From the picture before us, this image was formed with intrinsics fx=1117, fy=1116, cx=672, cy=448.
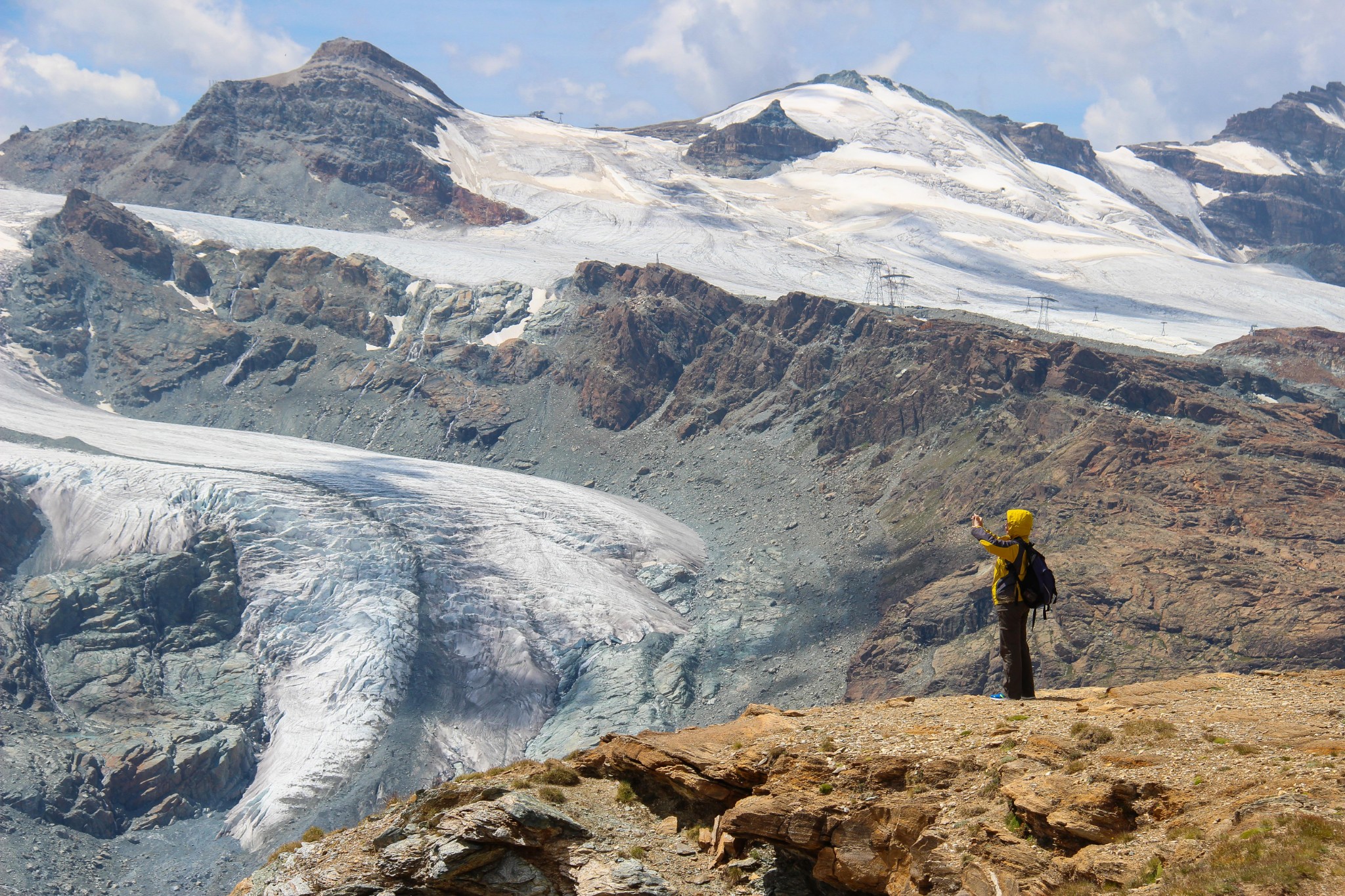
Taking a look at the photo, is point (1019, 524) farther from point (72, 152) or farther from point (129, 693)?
point (72, 152)

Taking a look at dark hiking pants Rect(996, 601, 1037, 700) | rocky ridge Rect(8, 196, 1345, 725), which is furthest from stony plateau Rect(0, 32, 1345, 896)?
dark hiking pants Rect(996, 601, 1037, 700)

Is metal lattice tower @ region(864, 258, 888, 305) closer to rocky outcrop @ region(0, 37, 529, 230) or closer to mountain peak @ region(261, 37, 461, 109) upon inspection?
rocky outcrop @ region(0, 37, 529, 230)

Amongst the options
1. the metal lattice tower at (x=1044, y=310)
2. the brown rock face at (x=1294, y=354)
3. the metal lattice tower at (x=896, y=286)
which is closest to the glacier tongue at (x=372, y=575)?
the brown rock face at (x=1294, y=354)

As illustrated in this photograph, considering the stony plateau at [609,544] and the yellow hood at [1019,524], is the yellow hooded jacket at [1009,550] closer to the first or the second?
the yellow hood at [1019,524]

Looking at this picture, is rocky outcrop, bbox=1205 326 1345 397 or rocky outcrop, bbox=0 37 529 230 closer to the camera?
rocky outcrop, bbox=1205 326 1345 397

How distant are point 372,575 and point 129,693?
13.5 m

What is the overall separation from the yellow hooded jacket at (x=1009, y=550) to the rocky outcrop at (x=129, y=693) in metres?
48.4

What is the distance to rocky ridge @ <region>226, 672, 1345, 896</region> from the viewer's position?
31.8 feet

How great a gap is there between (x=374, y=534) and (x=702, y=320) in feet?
182

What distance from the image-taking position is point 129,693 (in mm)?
58188

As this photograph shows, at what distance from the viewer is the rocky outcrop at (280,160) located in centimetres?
15325

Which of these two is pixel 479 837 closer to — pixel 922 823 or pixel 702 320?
pixel 922 823

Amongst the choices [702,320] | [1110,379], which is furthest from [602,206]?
[1110,379]

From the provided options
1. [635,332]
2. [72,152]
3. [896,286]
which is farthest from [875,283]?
[72,152]
